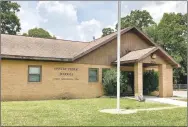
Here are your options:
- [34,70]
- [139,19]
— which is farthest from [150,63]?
[139,19]

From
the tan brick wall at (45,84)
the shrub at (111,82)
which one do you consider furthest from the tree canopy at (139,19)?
the tan brick wall at (45,84)

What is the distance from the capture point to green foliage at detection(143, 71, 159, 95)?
2234cm

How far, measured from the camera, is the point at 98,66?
20531 mm

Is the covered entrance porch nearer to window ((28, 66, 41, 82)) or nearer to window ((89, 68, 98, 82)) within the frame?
window ((89, 68, 98, 82))

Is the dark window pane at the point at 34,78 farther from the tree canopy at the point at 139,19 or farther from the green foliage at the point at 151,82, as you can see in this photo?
the tree canopy at the point at 139,19

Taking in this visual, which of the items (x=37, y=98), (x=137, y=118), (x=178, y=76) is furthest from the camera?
(x=178, y=76)

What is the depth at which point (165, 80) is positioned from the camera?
813 inches

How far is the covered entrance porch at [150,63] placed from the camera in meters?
19.0

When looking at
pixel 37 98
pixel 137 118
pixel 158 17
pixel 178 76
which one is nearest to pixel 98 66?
pixel 37 98

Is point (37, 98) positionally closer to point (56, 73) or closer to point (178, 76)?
point (56, 73)

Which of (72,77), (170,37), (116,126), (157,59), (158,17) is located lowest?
(116,126)

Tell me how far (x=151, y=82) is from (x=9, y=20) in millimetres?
27950

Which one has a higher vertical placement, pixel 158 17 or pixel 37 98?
pixel 158 17

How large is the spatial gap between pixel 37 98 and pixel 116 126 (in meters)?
11.1
